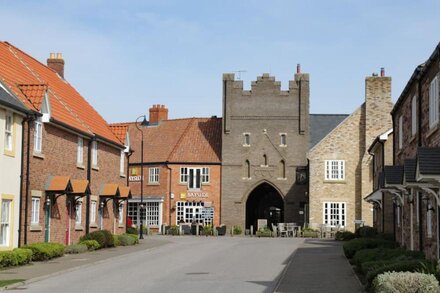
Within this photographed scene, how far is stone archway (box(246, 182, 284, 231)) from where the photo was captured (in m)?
64.3

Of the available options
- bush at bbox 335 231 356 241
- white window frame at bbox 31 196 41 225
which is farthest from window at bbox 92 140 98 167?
bush at bbox 335 231 356 241

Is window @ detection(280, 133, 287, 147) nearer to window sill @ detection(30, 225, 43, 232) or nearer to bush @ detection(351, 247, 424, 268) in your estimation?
window sill @ detection(30, 225, 43, 232)

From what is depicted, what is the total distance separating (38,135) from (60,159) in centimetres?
282

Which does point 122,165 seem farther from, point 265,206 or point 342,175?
point 265,206

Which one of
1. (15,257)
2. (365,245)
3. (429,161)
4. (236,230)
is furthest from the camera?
(236,230)

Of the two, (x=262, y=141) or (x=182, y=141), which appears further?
(x=182, y=141)

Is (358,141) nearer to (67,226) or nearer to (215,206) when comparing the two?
(215,206)

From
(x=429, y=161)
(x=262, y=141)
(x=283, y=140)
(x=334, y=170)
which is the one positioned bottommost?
(x=429, y=161)

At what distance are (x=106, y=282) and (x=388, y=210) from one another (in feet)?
68.6

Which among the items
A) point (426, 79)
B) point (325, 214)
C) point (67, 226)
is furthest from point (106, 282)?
point (325, 214)

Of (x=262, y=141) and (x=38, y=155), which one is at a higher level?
(x=262, y=141)

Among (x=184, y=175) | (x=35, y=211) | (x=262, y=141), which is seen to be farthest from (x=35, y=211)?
(x=262, y=141)

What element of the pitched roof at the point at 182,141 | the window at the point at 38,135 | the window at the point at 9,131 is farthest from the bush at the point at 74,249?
the pitched roof at the point at 182,141

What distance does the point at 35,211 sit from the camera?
29.2 m
